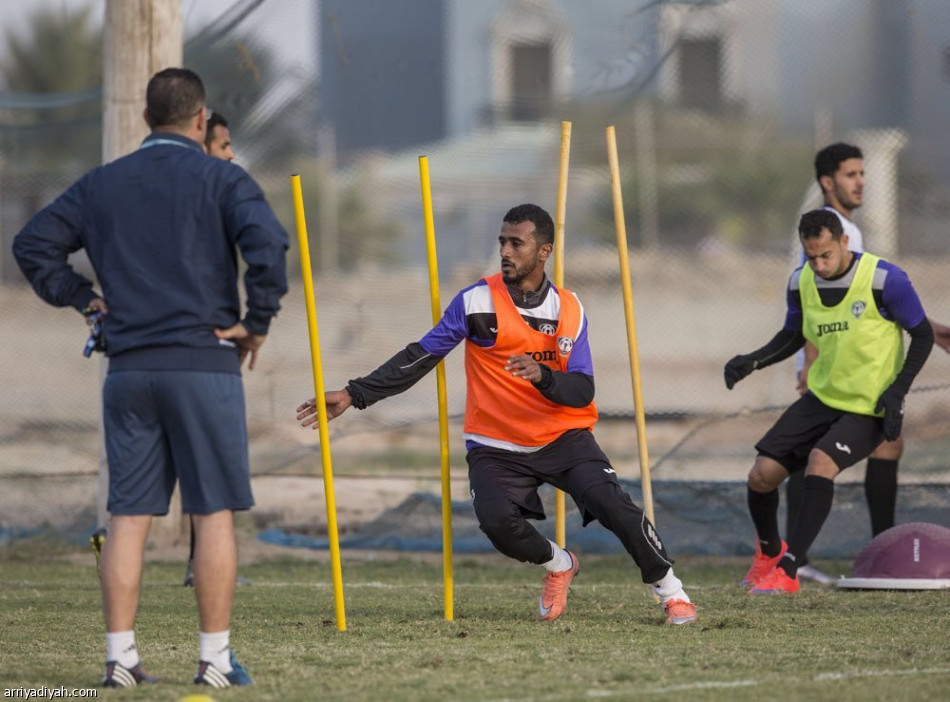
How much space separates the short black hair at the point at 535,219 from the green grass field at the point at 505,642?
1.63 m

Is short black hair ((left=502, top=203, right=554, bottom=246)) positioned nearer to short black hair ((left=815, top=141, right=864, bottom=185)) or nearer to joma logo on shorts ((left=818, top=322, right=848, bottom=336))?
joma logo on shorts ((left=818, top=322, right=848, bottom=336))

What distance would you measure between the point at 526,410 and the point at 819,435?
1.93 meters

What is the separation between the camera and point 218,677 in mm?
4812

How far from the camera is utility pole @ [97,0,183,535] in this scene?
30.5ft

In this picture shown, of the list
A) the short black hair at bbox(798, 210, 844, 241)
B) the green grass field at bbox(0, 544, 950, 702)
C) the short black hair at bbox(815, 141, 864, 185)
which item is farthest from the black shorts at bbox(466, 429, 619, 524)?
the short black hair at bbox(815, 141, 864, 185)

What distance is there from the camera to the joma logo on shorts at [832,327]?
746 cm

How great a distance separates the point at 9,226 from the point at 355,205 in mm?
2689

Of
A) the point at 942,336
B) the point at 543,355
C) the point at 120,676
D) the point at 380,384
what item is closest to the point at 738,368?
the point at 942,336

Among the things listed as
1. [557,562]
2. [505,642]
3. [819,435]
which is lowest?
[505,642]

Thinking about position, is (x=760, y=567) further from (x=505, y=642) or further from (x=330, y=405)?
(x=330, y=405)

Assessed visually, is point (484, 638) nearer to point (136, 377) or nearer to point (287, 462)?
point (136, 377)

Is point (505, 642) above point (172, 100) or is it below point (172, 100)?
below

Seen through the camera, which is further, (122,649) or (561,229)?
(561,229)

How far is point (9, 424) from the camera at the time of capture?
1070cm
